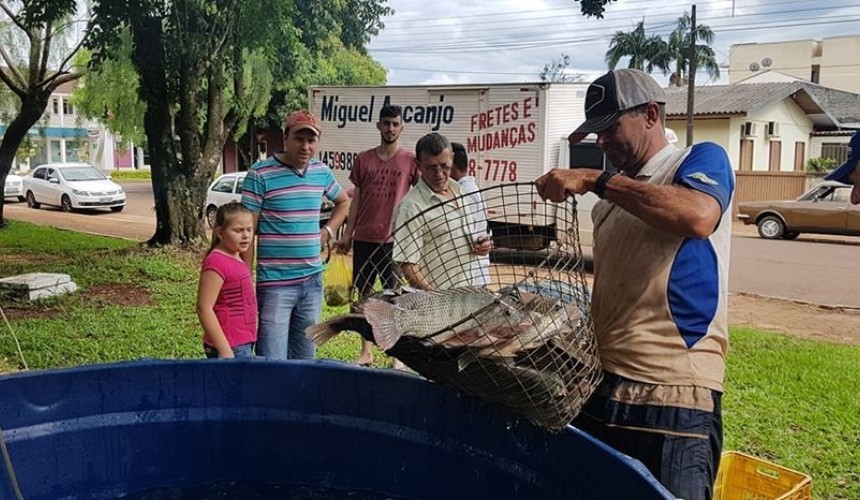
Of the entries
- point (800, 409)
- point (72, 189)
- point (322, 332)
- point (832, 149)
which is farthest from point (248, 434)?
point (832, 149)

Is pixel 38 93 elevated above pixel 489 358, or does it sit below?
above

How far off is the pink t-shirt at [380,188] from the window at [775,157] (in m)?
23.9

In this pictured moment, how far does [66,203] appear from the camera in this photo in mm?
23500

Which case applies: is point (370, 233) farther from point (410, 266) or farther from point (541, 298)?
point (541, 298)

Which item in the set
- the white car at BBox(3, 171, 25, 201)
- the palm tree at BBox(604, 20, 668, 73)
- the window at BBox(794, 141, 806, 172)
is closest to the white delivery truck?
the white car at BBox(3, 171, 25, 201)

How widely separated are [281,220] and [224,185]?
14.5m

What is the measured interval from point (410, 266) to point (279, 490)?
4.32 ft

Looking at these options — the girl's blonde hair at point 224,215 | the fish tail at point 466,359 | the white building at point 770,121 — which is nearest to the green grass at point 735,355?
the girl's blonde hair at point 224,215

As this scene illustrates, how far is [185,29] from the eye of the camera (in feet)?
36.9

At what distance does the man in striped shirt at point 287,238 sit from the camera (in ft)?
13.6

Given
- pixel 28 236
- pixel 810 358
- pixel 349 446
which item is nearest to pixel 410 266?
pixel 349 446

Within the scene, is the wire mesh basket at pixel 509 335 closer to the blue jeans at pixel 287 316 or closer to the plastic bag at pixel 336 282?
the blue jeans at pixel 287 316

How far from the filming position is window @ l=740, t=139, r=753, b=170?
2498 centimetres

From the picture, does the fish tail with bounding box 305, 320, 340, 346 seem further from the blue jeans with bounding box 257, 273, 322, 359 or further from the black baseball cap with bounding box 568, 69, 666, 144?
the blue jeans with bounding box 257, 273, 322, 359
